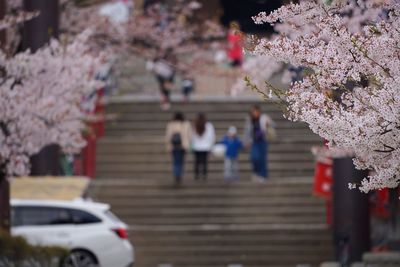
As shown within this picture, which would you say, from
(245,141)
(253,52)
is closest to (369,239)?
(245,141)

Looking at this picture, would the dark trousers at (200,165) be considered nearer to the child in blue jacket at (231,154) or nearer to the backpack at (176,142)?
the child in blue jacket at (231,154)

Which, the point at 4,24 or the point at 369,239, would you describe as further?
the point at 369,239

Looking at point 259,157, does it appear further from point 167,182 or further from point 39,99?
point 39,99

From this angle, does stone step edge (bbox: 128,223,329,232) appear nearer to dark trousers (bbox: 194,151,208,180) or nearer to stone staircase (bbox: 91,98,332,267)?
stone staircase (bbox: 91,98,332,267)

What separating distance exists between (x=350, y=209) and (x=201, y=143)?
26.5 feet

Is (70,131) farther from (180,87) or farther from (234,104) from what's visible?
(180,87)

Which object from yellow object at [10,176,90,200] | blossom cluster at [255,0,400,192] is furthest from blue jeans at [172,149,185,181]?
blossom cluster at [255,0,400,192]

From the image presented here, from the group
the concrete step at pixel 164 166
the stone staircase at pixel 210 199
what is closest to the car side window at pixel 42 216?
the stone staircase at pixel 210 199

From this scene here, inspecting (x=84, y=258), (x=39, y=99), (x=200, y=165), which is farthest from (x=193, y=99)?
(x=39, y=99)

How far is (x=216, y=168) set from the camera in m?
36.4

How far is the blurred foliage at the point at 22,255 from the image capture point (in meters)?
19.6

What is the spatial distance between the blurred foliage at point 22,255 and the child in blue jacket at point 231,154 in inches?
Result: 545

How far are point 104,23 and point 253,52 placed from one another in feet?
59.8

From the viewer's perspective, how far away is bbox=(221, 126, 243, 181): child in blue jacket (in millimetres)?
33969
